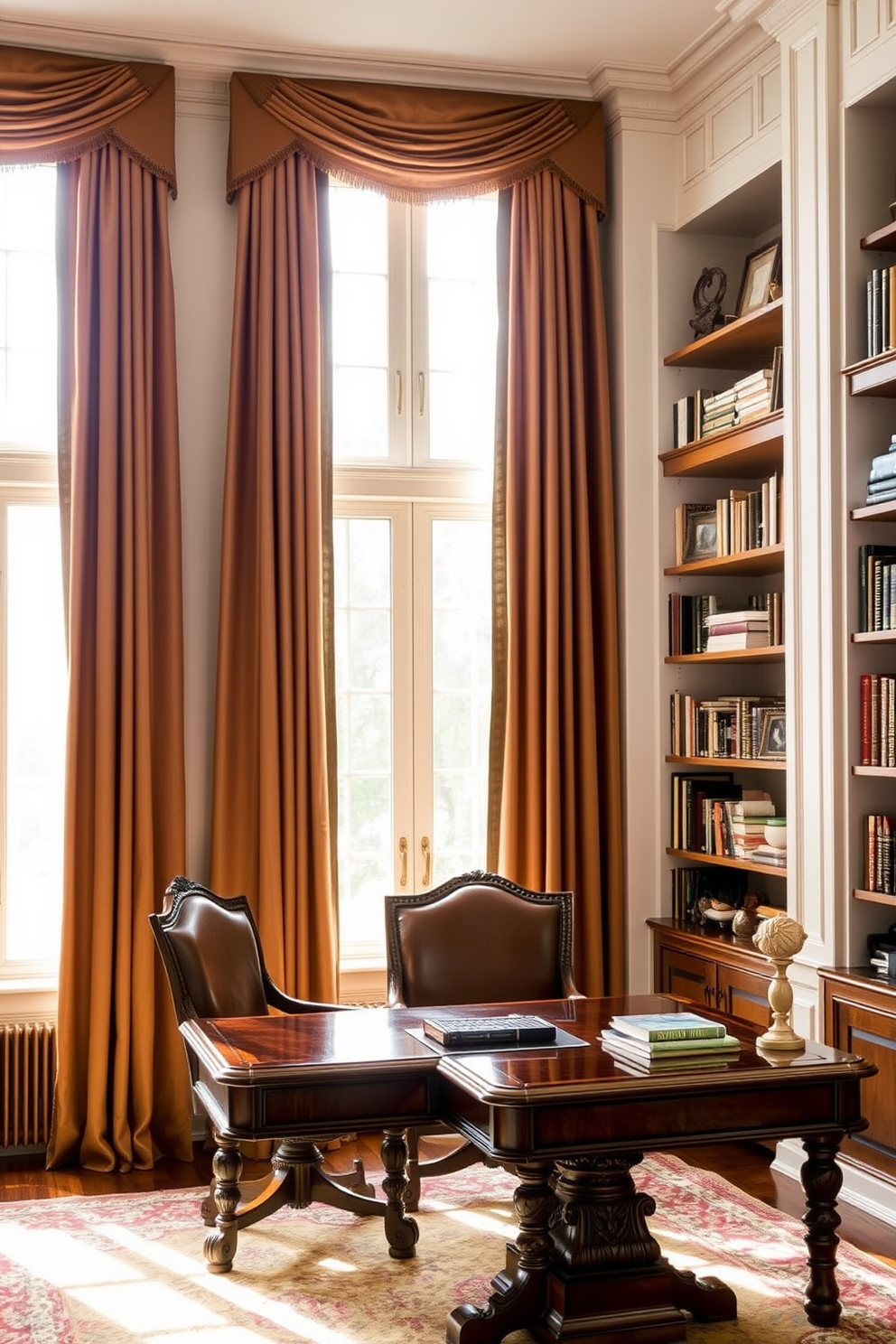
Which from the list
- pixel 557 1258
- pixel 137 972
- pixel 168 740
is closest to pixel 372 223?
pixel 168 740

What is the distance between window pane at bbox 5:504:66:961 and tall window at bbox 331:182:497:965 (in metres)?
1.02

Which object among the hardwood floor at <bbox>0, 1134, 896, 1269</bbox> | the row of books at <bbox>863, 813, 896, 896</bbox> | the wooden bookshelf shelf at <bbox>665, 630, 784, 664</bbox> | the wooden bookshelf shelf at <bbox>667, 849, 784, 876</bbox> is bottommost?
the hardwood floor at <bbox>0, 1134, 896, 1269</bbox>

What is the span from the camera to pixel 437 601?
5305mm

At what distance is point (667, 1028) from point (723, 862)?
1.91m

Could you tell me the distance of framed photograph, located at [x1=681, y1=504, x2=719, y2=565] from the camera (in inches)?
201

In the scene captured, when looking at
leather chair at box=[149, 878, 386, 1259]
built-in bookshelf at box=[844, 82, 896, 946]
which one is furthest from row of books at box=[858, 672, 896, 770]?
leather chair at box=[149, 878, 386, 1259]

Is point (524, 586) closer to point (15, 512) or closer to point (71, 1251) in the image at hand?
point (15, 512)

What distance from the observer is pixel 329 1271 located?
3578 millimetres

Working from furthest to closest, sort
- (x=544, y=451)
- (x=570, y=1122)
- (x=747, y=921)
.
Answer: (x=544, y=451)
(x=747, y=921)
(x=570, y=1122)

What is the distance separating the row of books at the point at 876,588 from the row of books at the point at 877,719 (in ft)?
0.51

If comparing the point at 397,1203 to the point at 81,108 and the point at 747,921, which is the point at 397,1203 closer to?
the point at 747,921

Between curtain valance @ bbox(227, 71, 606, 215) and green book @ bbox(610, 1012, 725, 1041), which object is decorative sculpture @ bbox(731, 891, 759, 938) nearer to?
green book @ bbox(610, 1012, 725, 1041)

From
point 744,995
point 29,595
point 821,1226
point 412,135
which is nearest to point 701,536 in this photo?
point 744,995

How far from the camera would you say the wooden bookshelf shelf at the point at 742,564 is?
181 inches
